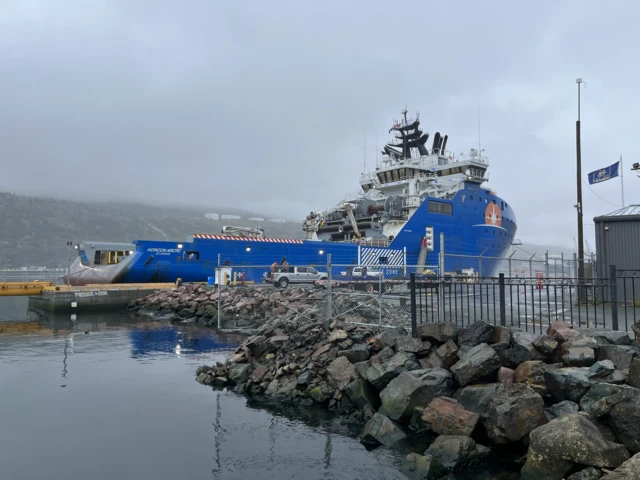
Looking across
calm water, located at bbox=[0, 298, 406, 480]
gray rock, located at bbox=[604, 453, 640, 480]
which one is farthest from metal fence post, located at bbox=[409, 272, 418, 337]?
gray rock, located at bbox=[604, 453, 640, 480]

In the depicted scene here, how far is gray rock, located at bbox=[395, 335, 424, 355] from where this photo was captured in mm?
10240

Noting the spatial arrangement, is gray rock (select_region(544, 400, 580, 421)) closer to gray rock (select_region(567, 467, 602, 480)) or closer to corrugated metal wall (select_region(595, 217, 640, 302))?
gray rock (select_region(567, 467, 602, 480))

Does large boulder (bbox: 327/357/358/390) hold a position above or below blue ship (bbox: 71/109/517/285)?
below

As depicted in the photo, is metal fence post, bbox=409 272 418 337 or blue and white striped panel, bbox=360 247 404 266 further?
blue and white striped panel, bbox=360 247 404 266

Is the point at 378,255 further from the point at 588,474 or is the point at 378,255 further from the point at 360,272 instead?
the point at 588,474

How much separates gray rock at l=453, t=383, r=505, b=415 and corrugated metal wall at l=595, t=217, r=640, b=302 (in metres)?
11.3

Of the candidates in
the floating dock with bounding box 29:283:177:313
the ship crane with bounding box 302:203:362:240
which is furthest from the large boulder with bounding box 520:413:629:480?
the ship crane with bounding box 302:203:362:240

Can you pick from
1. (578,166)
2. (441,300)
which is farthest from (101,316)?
(578,166)

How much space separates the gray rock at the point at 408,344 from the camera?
33.6ft

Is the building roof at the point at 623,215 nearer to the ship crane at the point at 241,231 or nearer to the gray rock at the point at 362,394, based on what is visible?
the gray rock at the point at 362,394

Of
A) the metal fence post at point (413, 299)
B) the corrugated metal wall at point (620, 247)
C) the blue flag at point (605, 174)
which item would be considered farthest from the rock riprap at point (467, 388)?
the blue flag at point (605, 174)

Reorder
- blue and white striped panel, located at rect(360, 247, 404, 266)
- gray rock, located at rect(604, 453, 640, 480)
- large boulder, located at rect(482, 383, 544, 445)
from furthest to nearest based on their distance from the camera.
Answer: blue and white striped panel, located at rect(360, 247, 404, 266), large boulder, located at rect(482, 383, 544, 445), gray rock, located at rect(604, 453, 640, 480)

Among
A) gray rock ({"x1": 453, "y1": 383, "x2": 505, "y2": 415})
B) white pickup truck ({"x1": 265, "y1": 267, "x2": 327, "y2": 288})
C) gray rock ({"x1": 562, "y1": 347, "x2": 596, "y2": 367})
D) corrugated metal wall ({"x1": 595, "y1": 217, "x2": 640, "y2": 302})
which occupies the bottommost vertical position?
gray rock ({"x1": 453, "y1": 383, "x2": 505, "y2": 415})

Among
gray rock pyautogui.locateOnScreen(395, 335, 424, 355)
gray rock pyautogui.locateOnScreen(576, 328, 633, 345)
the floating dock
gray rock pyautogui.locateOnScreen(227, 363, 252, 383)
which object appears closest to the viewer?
gray rock pyautogui.locateOnScreen(576, 328, 633, 345)
